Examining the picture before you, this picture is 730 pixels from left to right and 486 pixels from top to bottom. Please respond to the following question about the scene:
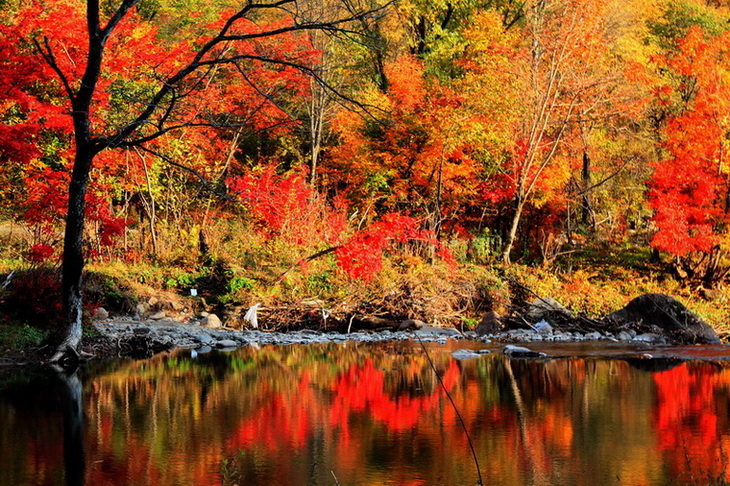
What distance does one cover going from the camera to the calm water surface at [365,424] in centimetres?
574

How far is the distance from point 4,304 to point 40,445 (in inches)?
257

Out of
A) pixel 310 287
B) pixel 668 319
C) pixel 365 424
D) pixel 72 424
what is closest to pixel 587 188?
pixel 668 319

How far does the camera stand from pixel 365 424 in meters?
7.66

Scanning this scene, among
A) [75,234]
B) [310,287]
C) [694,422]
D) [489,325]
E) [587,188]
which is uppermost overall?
[587,188]

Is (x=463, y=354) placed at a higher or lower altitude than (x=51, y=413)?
higher

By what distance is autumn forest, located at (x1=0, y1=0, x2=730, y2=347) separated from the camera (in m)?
17.8

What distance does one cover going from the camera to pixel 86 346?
1282 centimetres

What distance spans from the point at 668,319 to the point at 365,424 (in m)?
10.8

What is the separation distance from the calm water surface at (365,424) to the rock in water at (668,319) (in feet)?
11.1

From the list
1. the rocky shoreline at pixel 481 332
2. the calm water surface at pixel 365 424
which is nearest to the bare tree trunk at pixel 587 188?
the rocky shoreline at pixel 481 332

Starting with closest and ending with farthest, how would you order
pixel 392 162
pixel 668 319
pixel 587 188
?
pixel 668 319
pixel 392 162
pixel 587 188

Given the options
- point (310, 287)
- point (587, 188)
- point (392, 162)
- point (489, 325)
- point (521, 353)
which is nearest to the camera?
point (521, 353)

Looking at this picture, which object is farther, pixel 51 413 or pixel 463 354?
pixel 463 354

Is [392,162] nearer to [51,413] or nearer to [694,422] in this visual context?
[51,413]
